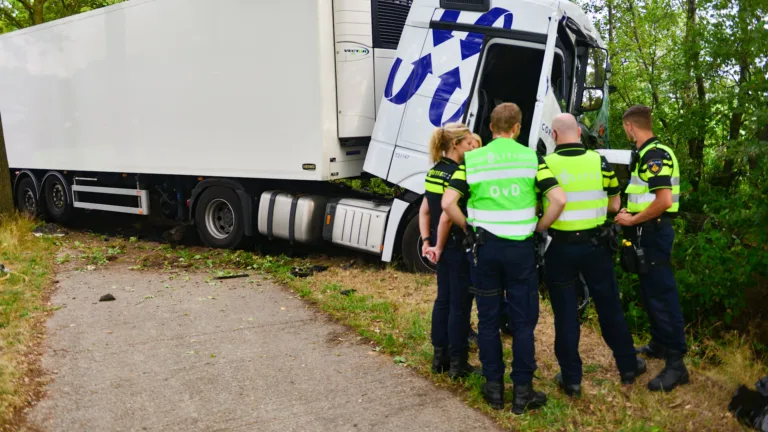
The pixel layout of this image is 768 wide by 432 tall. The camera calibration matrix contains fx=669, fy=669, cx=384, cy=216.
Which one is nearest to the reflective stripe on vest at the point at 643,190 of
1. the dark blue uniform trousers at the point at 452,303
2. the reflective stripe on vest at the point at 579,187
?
the reflective stripe on vest at the point at 579,187

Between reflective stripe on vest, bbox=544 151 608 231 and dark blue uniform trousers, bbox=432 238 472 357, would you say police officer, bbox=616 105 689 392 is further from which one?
dark blue uniform trousers, bbox=432 238 472 357

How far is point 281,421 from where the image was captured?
12.9 ft

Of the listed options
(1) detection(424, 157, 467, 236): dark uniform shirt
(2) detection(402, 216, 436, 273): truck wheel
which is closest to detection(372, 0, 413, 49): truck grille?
(2) detection(402, 216, 436, 273): truck wheel

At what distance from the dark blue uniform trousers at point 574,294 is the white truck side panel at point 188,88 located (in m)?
4.16

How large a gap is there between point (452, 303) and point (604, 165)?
1276 millimetres

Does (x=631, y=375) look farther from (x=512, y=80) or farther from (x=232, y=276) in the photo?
(x=232, y=276)

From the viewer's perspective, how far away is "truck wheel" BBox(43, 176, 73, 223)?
12.3m

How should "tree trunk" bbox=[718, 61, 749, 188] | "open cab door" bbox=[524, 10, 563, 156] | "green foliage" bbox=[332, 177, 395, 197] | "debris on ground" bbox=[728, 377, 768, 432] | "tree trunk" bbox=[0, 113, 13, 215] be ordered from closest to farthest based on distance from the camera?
"debris on ground" bbox=[728, 377, 768, 432] < "tree trunk" bbox=[718, 61, 749, 188] < "open cab door" bbox=[524, 10, 563, 156] < "green foliage" bbox=[332, 177, 395, 197] < "tree trunk" bbox=[0, 113, 13, 215]

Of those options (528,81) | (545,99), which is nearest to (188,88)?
(528,81)

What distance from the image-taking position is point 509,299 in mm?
3918

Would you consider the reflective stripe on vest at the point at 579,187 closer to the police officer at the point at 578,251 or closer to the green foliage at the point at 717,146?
the police officer at the point at 578,251

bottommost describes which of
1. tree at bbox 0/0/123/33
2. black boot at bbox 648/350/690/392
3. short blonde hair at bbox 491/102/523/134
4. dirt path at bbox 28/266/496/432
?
dirt path at bbox 28/266/496/432

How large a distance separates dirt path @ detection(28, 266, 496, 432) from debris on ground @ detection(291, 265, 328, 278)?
84 cm

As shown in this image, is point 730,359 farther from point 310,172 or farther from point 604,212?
point 310,172
